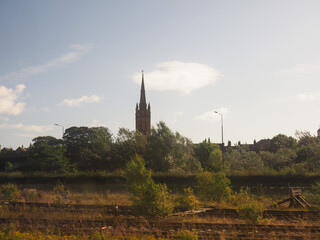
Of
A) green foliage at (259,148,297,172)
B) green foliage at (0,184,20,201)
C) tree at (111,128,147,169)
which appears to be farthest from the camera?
green foliage at (259,148,297,172)

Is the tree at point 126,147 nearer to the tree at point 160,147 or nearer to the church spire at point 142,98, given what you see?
the tree at point 160,147

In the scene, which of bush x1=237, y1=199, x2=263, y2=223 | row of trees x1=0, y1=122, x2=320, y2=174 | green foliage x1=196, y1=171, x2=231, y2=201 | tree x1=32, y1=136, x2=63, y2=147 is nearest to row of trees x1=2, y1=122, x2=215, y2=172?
row of trees x1=0, y1=122, x2=320, y2=174

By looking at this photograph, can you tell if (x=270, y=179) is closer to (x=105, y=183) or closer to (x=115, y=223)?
(x=105, y=183)

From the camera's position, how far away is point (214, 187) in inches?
806

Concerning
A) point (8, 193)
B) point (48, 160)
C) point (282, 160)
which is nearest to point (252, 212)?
point (8, 193)

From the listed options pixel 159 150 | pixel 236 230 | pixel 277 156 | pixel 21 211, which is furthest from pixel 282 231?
pixel 277 156

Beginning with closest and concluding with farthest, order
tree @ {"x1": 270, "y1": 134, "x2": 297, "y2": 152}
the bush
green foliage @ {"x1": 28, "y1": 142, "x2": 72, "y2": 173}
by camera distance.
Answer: the bush
green foliage @ {"x1": 28, "y1": 142, "x2": 72, "y2": 173}
tree @ {"x1": 270, "y1": 134, "x2": 297, "y2": 152}

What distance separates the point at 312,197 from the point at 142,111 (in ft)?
294

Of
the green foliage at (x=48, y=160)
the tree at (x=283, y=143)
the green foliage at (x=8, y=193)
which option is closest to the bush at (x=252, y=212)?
the green foliage at (x=8, y=193)

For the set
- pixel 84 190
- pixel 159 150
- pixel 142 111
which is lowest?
pixel 84 190

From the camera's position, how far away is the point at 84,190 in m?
29.6

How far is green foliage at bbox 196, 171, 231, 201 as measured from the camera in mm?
20281

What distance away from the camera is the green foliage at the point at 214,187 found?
20.3m

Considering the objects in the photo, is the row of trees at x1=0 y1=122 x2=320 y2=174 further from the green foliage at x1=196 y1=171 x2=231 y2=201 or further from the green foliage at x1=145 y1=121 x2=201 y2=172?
the green foliage at x1=196 y1=171 x2=231 y2=201
